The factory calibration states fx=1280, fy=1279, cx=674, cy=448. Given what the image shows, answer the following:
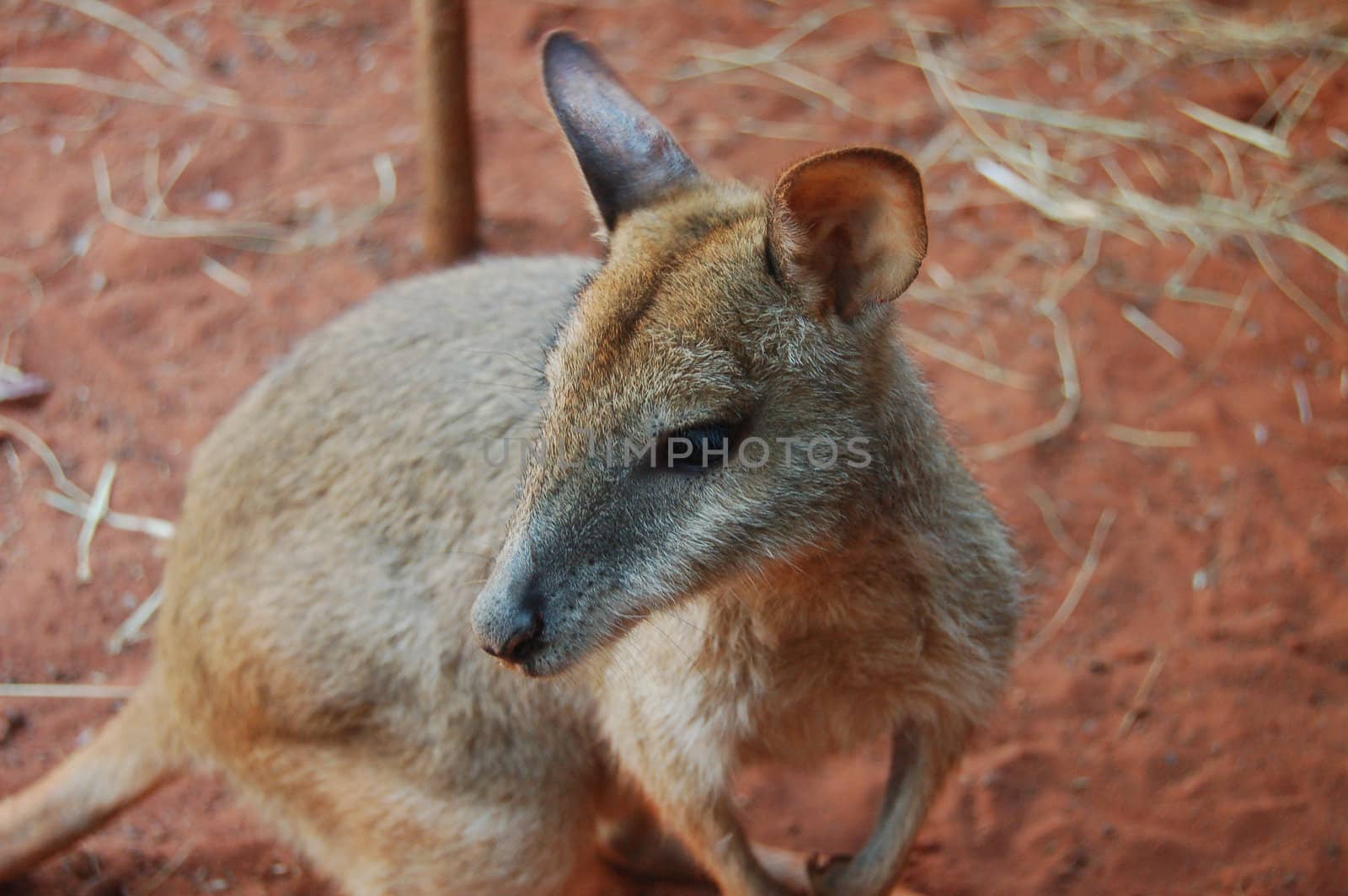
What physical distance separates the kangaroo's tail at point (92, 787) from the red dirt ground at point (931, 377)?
38cm

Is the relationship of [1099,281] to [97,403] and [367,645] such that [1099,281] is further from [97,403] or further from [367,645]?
[97,403]

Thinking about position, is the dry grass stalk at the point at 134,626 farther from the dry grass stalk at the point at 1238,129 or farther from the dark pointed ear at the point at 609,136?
the dry grass stalk at the point at 1238,129

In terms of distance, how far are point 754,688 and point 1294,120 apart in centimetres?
500

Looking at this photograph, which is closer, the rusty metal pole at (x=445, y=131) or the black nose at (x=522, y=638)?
the black nose at (x=522, y=638)

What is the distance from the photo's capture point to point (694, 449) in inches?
95.3

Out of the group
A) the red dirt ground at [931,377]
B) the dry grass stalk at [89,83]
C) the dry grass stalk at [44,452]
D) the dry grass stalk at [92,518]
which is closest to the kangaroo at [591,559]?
the red dirt ground at [931,377]

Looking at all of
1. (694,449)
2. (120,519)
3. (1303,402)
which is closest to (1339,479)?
(1303,402)

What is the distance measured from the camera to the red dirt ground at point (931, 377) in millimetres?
3920

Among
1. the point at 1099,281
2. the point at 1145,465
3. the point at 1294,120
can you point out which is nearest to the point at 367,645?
the point at 1145,465

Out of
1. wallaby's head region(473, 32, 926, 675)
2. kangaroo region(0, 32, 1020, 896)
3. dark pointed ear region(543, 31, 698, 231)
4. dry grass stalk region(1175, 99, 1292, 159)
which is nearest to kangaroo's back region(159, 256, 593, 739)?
kangaroo region(0, 32, 1020, 896)

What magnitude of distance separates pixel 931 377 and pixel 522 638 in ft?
7.00

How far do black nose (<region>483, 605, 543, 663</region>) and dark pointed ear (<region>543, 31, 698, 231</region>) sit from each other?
933 mm

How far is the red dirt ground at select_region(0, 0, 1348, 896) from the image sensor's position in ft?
12.9

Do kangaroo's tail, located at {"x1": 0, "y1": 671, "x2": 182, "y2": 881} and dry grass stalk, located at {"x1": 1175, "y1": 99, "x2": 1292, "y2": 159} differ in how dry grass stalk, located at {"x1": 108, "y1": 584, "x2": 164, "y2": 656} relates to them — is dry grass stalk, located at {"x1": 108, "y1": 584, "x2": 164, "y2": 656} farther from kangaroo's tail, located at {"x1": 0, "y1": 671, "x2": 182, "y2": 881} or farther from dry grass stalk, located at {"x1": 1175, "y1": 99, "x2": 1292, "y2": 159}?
dry grass stalk, located at {"x1": 1175, "y1": 99, "x2": 1292, "y2": 159}
